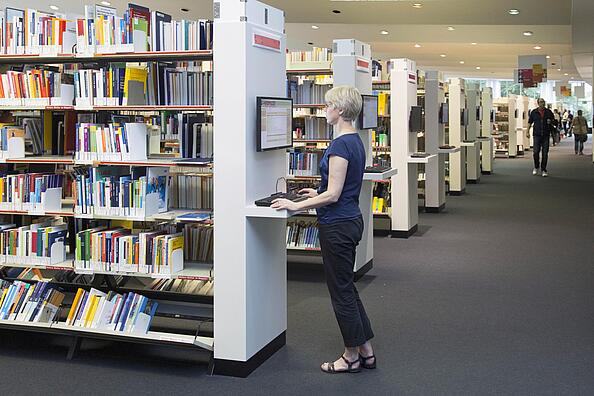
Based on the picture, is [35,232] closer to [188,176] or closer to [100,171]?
[100,171]

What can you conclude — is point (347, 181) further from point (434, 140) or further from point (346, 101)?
point (434, 140)

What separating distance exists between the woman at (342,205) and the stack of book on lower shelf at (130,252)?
830 mm

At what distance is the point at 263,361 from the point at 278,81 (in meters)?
1.77

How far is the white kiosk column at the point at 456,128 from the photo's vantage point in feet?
46.2

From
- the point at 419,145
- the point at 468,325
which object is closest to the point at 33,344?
the point at 468,325

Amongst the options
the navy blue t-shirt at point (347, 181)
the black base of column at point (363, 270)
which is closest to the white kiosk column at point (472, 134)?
the black base of column at point (363, 270)

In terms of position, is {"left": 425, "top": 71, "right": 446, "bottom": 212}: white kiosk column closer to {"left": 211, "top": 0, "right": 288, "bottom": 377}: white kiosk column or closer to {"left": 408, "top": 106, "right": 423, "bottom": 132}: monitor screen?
{"left": 408, "top": 106, "right": 423, "bottom": 132}: monitor screen

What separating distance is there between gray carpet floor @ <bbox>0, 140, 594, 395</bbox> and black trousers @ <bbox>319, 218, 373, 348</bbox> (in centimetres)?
31

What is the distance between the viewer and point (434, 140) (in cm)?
1139

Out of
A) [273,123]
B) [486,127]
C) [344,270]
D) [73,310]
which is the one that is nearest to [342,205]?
[344,270]

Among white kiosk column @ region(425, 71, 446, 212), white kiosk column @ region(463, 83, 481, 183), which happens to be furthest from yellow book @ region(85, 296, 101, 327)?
white kiosk column @ region(463, 83, 481, 183)

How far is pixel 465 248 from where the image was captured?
9.09 m

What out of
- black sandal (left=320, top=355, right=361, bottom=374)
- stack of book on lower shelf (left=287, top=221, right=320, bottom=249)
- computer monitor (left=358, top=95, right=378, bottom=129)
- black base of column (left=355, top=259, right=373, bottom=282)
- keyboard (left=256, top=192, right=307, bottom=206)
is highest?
computer monitor (left=358, top=95, right=378, bottom=129)

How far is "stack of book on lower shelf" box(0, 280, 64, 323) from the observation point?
510cm
